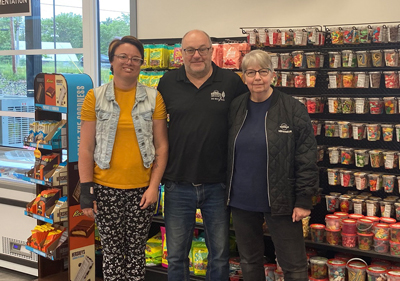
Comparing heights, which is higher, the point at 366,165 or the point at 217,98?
the point at 217,98

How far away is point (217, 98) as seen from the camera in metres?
2.84

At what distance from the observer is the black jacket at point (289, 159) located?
2650 mm

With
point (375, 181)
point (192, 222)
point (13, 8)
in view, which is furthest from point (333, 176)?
point (13, 8)

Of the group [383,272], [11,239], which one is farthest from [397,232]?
[11,239]

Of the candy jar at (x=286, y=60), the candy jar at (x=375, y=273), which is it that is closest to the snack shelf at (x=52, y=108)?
the candy jar at (x=286, y=60)

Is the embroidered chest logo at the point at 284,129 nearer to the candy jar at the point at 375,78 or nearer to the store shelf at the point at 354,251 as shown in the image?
the candy jar at the point at 375,78

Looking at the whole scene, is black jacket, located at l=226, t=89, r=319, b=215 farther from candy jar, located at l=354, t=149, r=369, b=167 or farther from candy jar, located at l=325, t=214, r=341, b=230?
candy jar, located at l=354, t=149, r=369, b=167

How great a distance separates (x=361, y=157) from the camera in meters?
3.40

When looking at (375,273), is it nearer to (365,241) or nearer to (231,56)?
(365,241)

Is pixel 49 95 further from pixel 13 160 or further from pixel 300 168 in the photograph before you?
pixel 300 168

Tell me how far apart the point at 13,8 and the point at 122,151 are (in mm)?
3198

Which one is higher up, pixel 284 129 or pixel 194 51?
pixel 194 51

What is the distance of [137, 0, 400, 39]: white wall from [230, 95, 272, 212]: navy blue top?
137cm

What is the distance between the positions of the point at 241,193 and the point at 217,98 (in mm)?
588
